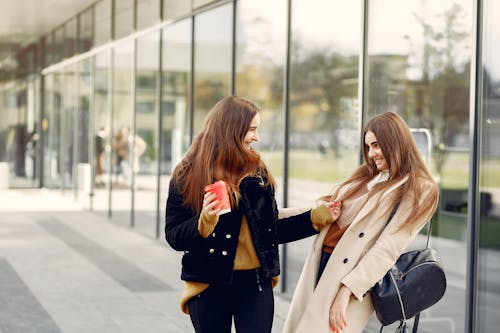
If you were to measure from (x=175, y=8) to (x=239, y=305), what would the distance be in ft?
32.9

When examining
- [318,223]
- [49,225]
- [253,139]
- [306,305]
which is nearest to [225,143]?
[253,139]

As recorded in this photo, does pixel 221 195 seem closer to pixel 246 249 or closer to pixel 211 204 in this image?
pixel 211 204

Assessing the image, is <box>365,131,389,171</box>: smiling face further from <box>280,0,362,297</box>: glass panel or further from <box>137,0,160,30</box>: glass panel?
<box>137,0,160,30</box>: glass panel

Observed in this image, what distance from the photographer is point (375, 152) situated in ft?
12.6

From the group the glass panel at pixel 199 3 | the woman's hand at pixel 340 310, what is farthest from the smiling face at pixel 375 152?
the glass panel at pixel 199 3

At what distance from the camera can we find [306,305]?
3.96 metres

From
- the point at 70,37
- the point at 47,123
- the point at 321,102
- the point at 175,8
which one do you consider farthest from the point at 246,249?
the point at 47,123

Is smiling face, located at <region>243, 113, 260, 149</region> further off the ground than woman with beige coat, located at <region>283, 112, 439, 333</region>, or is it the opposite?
smiling face, located at <region>243, 113, 260, 149</region>

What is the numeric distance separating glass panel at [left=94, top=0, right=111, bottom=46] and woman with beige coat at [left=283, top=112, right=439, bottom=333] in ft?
47.6

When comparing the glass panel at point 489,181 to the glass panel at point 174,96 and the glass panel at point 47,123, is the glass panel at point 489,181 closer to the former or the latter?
the glass panel at point 174,96

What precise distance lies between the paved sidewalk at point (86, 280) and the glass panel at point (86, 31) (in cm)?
457

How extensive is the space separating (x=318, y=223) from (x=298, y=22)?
17.6ft

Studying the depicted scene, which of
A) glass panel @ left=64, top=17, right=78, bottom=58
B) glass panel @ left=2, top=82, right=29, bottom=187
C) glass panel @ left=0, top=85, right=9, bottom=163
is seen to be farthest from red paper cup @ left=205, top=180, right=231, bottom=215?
glass panel @ left=0, top=85, right=9, bottom=163

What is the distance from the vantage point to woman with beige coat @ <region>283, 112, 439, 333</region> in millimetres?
3705
